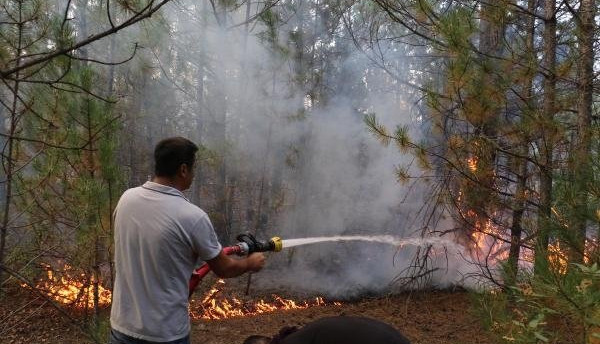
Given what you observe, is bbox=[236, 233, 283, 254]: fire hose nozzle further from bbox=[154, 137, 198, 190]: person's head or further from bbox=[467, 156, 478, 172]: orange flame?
bbox=[467, 156, 478, 172]: orange flame

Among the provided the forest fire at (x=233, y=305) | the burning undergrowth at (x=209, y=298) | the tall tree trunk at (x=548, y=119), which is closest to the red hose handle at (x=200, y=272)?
the tall tree trunk at (x=548, y=119)

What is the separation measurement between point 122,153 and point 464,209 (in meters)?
9.31

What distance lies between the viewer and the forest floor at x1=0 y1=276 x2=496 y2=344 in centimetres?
520

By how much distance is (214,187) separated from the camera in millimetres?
12203

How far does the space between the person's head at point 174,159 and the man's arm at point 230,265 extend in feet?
1.59

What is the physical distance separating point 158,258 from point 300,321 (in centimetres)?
417

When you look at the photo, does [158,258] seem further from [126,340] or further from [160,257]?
[126,340]

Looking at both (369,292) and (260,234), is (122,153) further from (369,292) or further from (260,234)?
(369,292)

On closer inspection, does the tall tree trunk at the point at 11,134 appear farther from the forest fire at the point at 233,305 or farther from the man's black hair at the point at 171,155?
the forest fire at the point at 233,305

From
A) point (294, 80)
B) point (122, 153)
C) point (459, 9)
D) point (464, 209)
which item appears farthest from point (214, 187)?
point (459, 9)

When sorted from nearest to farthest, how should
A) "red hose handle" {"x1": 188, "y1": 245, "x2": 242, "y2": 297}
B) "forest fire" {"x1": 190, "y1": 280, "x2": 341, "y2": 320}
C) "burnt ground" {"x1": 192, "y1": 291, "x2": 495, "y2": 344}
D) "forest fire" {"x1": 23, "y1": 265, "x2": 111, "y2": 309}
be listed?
"red hose handle" {"x1": 188, "y1": 245, "x2": 242, "y2": 297} < "burnt ground" {"x1": 192, "y1": 291, "x2": 495, "y2": 344} < "forest fire" {"x1": 23, "y1": 265, "x2": 111, "y2": 309} < "forest fire" {"x1": 190, "y1": 280, "x2": 341, "y2": 320}

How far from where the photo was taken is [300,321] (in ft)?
19.9

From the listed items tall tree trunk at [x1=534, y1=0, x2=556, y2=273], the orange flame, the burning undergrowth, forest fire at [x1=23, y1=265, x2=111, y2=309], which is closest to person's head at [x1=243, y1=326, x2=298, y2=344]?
tall tree trunk at [x1=534, y1=0, x2=556, y2=273]

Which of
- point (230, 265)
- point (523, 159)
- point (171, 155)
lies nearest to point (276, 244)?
point (230, 265)
